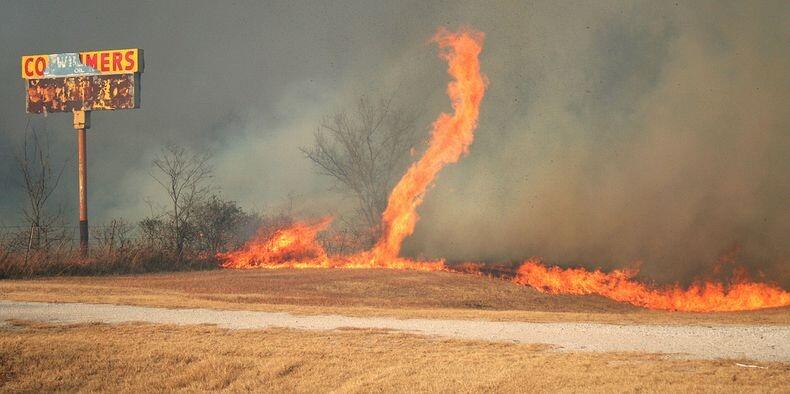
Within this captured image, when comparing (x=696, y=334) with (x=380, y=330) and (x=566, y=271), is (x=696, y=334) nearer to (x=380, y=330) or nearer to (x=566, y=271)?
(x=380, y=330)

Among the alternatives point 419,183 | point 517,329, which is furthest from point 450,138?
point 517,329

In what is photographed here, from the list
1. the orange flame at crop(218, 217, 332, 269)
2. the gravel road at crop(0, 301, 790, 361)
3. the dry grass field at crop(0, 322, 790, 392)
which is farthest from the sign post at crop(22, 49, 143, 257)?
the dry grass field at crop(0, 322, 790, 392)

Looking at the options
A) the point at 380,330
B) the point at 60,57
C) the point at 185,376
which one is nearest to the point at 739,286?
the point at 380,330

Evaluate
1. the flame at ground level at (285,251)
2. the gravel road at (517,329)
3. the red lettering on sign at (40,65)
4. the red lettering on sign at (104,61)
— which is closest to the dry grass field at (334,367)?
the gravel road at (517,329)

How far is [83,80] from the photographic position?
36.8 m

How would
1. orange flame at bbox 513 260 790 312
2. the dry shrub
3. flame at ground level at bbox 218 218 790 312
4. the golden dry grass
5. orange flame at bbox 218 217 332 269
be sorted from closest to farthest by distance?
the golden dry grass, orange flame at bbox 513 260 790 312, flame at ground level at bbox 218 218 790 312, the dry shrub, orange flame at bbox 218 217 332 269

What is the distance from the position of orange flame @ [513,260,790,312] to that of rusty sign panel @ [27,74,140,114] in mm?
17441

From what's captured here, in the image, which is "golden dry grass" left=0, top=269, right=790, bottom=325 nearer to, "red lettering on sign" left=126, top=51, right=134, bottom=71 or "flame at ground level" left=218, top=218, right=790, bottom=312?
"flame at ground level" left=218, top=218, right=790, bottom=312

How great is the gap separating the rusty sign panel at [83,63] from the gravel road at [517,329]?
17.0 meters

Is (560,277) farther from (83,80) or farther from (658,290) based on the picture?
(83,80)

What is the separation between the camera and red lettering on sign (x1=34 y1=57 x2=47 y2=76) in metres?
37.2

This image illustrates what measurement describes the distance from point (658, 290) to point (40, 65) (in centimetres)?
2660

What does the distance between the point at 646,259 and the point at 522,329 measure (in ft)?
57.1

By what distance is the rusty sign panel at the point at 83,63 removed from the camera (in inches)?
1403
